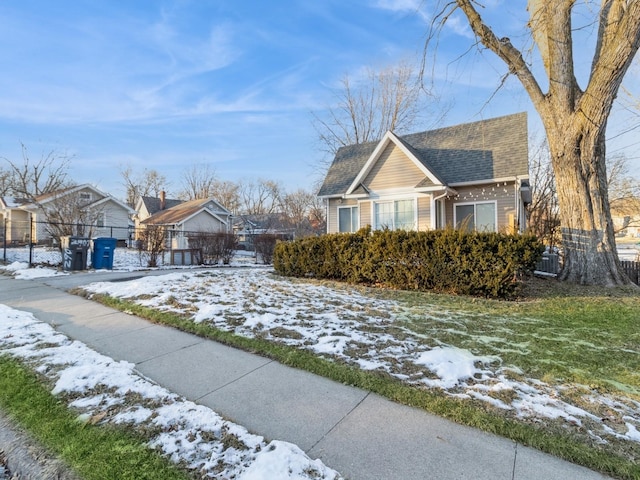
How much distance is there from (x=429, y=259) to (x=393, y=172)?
5897mm

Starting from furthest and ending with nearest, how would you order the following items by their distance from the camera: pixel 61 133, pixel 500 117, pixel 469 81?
pixel 61 133 → pixel 500 117 → pixel 469 81

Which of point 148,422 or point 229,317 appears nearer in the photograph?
point 148,422

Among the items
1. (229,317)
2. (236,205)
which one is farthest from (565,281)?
(236,205)

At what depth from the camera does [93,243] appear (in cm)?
1164

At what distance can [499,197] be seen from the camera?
11.8 m

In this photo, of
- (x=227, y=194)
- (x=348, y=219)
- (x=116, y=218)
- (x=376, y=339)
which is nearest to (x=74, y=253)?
(x=348, y=219)

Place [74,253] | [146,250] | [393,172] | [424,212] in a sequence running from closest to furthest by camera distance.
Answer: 1. [74,253]
2. [424,212]
3. [393,172]
4. [146,250]

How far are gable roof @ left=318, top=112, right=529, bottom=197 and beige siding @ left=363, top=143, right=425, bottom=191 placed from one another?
228mm

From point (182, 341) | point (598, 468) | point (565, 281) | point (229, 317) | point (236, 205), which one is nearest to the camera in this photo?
point (598, 468)

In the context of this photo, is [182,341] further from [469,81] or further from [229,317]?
[469,81]

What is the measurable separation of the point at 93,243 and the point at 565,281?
1587cm

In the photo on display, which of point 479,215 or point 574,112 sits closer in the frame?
point 574,112

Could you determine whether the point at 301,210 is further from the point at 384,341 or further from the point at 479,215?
the point at 384,341

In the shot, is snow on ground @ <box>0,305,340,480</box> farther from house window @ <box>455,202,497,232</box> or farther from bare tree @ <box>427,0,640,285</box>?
house window @ <box>455,202,497,232</box>
